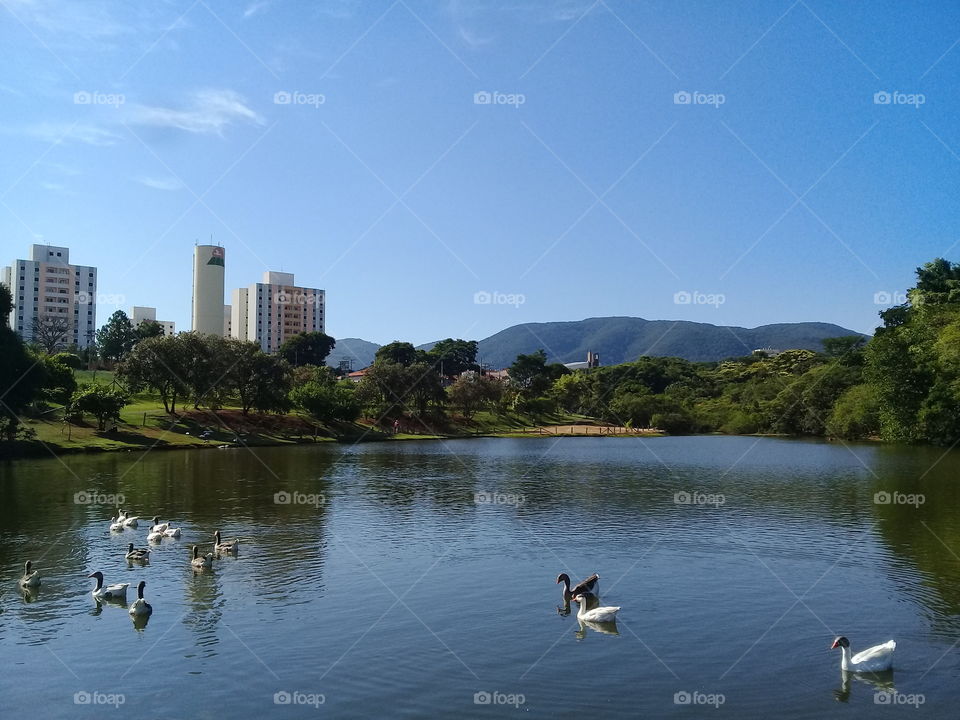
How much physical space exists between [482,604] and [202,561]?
30.5 feet

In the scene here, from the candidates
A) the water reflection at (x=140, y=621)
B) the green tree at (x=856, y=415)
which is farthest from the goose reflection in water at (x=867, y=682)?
the green tree at (x=856, y=415)

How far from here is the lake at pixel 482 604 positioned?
14625 millimetres

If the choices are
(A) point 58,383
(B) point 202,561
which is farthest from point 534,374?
(B) point 202,561

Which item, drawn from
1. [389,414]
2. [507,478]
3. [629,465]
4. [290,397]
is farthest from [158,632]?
[389,414]

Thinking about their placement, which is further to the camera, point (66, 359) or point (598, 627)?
point (66, 359)

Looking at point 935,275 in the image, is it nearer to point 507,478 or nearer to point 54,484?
point 507,478

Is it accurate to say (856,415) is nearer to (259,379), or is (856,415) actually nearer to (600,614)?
(259,379)

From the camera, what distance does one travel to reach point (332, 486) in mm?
46375

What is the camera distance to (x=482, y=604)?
67.6 ft

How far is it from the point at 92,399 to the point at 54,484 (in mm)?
29430

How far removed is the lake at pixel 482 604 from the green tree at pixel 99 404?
30442 mm

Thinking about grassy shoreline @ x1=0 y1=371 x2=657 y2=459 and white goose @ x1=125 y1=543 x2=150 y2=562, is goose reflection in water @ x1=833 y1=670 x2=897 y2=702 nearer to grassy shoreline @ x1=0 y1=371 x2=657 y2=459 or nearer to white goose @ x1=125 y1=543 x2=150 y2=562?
white goose @ x1=125 y1=543 x2=150 y2=562

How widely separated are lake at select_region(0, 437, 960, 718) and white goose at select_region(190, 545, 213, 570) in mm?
269

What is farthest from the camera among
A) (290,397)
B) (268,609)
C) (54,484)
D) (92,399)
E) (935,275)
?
(935,275)
